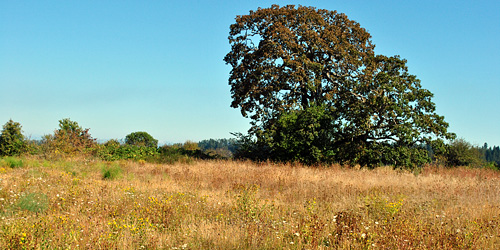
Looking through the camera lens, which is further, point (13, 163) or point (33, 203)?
point (13, 163)

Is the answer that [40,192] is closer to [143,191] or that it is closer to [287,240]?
[143,191]

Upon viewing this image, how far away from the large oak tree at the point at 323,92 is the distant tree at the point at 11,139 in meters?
17.5

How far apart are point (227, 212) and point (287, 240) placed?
2.22 meters

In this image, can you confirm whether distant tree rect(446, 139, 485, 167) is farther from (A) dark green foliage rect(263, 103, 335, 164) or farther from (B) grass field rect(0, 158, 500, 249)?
(B) grass field rect(0, 158, 500, 249)

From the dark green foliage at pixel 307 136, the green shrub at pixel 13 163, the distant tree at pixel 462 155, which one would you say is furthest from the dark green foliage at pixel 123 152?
the distant tree at pixel 462 155

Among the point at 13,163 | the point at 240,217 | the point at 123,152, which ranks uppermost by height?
the point at 123,152

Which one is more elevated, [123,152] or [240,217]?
[123,152]

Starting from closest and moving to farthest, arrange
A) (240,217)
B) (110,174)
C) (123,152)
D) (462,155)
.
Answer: (240,217), (110,174), (123,152), (462,155)

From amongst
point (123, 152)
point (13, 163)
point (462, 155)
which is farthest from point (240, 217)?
point (462, 155)

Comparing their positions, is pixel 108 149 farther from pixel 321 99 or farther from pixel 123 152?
pixel 321 99

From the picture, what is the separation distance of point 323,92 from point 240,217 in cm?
1958

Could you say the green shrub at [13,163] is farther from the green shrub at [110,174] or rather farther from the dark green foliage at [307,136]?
the dark green foliage at [307,136]

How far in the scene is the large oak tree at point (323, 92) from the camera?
21.5 meters

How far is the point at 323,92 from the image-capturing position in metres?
26.0
